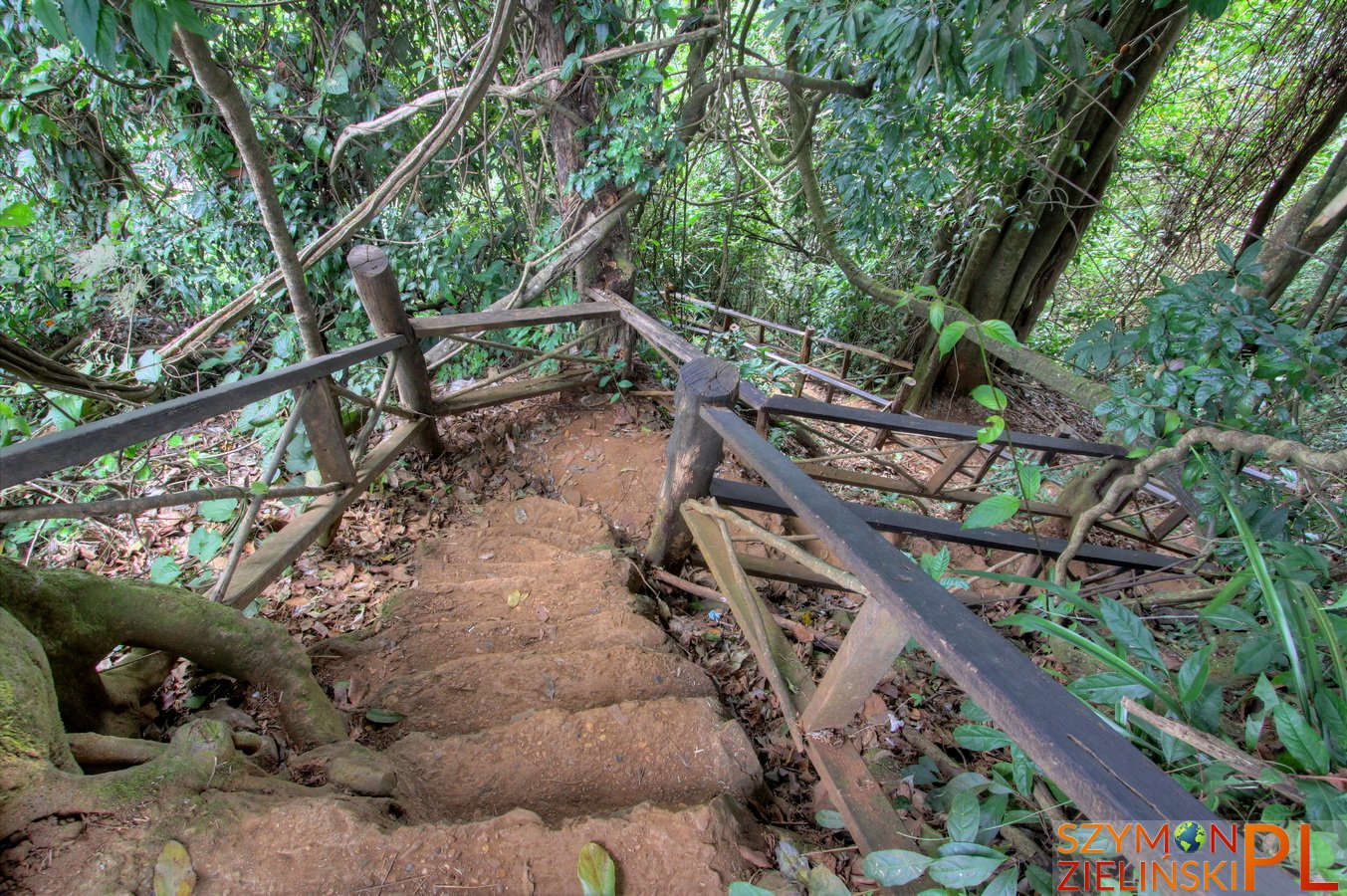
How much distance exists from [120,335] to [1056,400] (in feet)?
34.9

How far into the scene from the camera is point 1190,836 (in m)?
0.76

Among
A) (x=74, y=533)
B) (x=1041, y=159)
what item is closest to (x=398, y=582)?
(x=74, y=533)

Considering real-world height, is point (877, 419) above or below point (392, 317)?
below

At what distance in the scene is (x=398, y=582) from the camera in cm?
268

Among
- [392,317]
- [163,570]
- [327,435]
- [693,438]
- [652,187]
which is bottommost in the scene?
[163,570]

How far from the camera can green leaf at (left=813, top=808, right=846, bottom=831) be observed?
1425 mm

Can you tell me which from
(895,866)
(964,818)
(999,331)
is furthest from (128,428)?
(999,331)

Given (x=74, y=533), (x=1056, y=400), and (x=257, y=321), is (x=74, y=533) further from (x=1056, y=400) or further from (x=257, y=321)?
(x=1056, y=400)

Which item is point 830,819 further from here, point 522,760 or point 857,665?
point 522,760

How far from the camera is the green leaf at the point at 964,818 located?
1.09m

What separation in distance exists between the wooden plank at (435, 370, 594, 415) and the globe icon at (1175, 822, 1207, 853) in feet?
11.6

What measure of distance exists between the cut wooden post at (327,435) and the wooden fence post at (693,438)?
149 centimetres

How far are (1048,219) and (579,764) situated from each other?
7.20 meters

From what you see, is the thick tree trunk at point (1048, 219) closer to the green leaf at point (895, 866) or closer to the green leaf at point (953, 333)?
the green leaf at point (953, 333)
